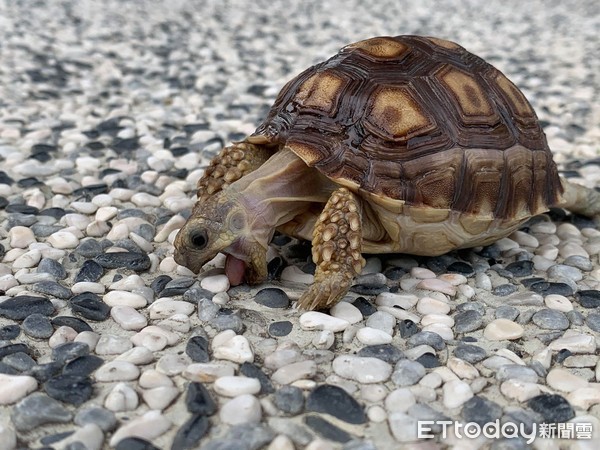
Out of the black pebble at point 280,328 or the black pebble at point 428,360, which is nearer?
the black pebble at point 428,360

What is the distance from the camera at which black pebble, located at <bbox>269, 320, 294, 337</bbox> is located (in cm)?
304

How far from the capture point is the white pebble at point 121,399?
244 centimetres

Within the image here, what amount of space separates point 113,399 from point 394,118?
6.59 ft

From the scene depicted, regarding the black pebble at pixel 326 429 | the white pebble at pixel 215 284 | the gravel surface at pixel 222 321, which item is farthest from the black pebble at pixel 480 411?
the white pebble at pixel 215 284

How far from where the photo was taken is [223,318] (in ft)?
10.2

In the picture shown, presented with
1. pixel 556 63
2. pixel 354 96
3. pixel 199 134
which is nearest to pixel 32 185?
pixel 199 134

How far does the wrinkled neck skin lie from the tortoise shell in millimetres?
151

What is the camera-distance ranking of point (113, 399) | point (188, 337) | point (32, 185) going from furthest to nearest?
point (32, 185)
point (188, 337)
point (113, 399)

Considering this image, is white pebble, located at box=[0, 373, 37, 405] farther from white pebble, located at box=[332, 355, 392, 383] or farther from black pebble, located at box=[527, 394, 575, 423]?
black pebble, located at box=[527, 394, 575, 423]

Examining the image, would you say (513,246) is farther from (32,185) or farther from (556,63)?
(556,63)

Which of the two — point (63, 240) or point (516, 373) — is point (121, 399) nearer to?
point (516, 373)

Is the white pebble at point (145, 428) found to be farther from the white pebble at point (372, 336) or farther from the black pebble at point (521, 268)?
the black pebble at point (521, 268)

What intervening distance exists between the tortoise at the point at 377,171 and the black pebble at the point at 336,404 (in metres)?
0.69

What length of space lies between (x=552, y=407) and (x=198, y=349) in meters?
1.50
